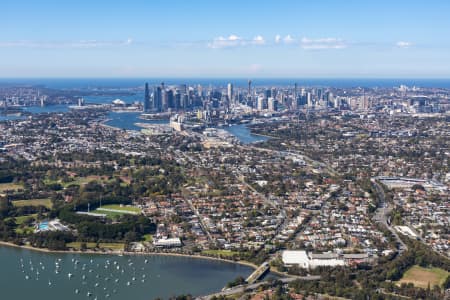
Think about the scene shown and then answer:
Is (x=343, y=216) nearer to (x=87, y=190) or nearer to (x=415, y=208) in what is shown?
(x=415, y=208)

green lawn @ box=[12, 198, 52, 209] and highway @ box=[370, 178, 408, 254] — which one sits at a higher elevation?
green lawn @ box=[12, 198, 52, 209]

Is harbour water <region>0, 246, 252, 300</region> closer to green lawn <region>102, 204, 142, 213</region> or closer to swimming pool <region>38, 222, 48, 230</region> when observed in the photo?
swimming pool <region>38, 222, 48, 230</region>

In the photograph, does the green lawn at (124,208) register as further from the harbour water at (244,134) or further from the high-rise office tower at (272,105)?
the high-rise office tower at (272,105)

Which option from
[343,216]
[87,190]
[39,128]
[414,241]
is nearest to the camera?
[414,241]

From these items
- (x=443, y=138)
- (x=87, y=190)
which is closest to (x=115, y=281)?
(x=87, y=190)

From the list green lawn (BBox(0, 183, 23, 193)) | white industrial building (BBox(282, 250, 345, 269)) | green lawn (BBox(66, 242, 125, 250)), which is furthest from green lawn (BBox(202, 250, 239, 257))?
green lawn (BBox(0, 183, 23, 193))
